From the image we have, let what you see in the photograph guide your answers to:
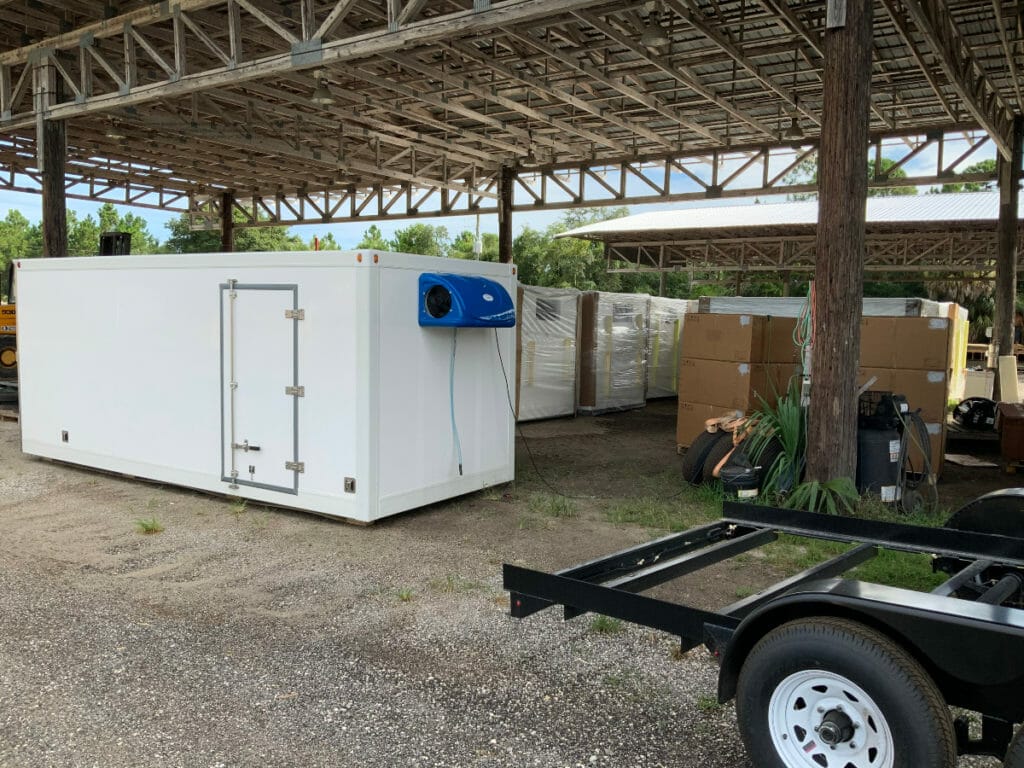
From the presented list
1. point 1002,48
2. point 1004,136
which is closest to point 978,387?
point 1004,136

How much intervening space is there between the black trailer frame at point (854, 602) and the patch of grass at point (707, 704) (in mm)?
596

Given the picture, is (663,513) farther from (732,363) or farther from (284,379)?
(284,379)

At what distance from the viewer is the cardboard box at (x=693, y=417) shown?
32.7 feet

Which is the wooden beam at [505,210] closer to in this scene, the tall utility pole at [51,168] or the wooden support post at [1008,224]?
the tall utility pole at [51,168]

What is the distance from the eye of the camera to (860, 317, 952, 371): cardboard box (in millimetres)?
8844

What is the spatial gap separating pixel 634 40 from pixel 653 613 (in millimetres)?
9744

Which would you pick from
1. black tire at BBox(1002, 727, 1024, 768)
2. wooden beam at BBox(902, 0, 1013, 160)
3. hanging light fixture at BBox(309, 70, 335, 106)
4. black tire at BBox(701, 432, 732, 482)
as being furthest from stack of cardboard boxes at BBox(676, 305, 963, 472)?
hanging light fixture at BBox(309, 70, 335, 106)

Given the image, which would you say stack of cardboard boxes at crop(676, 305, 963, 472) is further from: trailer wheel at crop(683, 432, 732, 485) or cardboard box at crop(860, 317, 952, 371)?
trailer wheel at crop(683, 432, 732, 485)

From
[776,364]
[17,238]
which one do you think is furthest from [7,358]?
[17,238]

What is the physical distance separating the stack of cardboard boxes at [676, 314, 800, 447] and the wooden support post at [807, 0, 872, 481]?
6.84 feet

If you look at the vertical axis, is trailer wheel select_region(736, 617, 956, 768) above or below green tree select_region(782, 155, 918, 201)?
below

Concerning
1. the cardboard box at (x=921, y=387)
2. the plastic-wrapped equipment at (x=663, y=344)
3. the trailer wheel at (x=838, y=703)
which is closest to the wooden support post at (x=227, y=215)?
the plastic-wrapped equipment at (x=663, y=344)

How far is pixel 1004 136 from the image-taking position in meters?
13.9

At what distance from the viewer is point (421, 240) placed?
51812 mm
